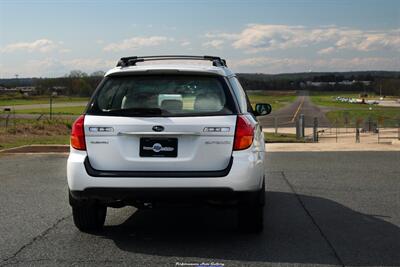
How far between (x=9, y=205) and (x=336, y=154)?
9.09 m

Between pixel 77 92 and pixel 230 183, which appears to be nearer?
pixel 230 183

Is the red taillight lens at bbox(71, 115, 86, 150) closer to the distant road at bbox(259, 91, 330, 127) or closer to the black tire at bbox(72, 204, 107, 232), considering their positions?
the black tire at bbox(72, 204, 107, 232)

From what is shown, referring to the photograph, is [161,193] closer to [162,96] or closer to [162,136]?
[162,136]

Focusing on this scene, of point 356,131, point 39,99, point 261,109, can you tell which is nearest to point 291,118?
point 356,131

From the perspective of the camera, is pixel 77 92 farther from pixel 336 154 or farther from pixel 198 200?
pixel 198 200

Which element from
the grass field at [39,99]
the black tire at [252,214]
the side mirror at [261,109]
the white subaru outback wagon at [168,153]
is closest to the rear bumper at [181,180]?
the white subaru outback wagon at [168,153]

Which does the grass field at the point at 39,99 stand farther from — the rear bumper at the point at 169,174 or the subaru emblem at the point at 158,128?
the subaru emblem at the point at 158,128

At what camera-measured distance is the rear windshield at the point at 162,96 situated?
5.48 m

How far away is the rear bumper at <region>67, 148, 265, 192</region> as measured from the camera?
206 inches

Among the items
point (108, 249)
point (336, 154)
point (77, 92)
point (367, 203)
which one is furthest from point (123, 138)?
point (77, 92)

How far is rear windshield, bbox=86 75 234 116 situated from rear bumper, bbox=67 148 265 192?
49 cm

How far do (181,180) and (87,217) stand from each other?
1374 millimetres

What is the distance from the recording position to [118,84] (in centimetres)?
578

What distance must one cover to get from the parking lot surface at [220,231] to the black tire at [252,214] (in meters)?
0.11
